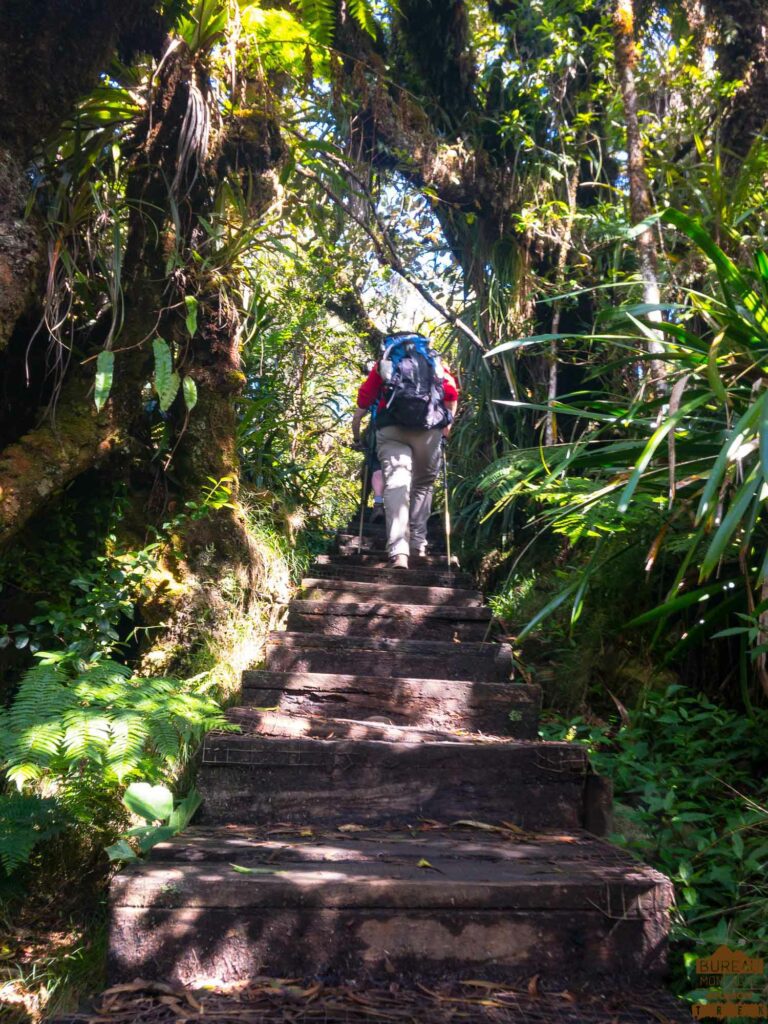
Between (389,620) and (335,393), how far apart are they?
11.7 feet

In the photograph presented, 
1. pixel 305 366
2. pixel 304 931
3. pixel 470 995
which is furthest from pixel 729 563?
pixel 305 366

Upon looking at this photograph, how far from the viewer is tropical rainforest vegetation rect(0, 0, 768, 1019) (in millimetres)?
2600

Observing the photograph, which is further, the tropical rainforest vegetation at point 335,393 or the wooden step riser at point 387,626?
the wooden step riser at point 387,626

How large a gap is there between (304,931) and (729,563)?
2.00m

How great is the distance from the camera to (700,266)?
5.15 m

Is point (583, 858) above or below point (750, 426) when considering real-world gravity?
below

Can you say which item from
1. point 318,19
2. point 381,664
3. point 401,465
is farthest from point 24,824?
point 318,19

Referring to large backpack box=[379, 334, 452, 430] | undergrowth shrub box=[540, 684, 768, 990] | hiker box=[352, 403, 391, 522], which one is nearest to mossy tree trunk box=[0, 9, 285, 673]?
large backpack box=[379, 334, 452, 430]

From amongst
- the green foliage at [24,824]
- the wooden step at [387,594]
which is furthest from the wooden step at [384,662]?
the green foliage at [24,824]

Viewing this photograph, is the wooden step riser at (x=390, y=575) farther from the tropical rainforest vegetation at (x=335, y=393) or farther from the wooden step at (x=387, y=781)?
the wooden step at (x=387, y=781)

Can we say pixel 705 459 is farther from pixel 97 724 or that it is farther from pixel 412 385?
pixel 412 385

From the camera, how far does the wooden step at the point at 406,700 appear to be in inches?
138

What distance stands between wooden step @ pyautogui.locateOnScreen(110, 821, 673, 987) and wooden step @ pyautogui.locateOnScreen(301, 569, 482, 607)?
2534 mm

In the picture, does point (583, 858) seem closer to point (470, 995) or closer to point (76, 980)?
point (470, 995)
